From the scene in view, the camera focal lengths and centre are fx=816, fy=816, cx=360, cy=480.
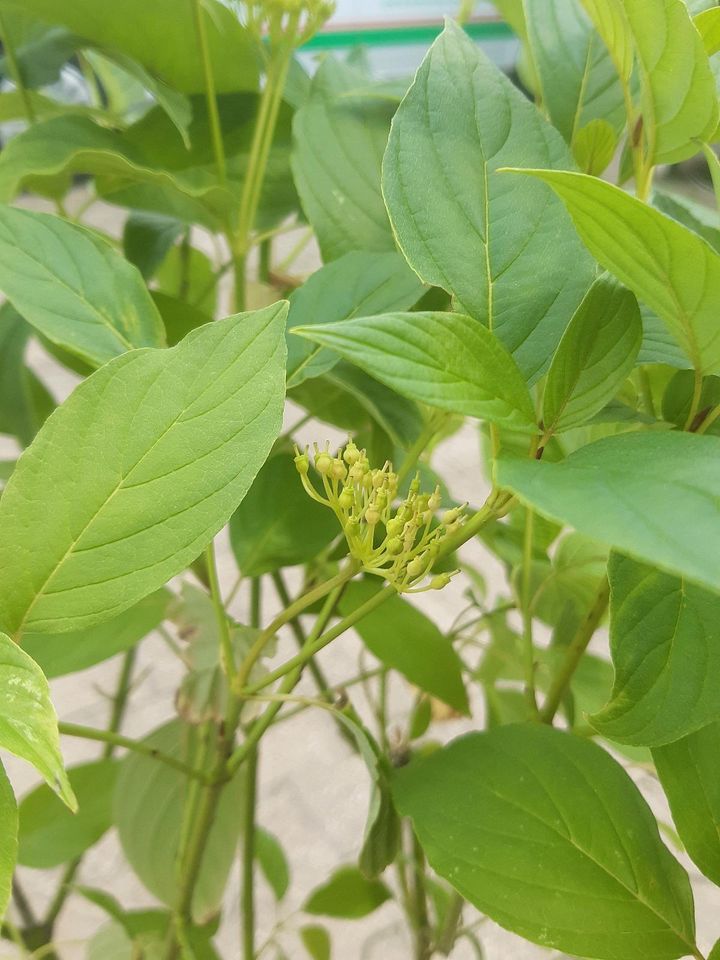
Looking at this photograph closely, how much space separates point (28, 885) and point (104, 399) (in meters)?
0.53

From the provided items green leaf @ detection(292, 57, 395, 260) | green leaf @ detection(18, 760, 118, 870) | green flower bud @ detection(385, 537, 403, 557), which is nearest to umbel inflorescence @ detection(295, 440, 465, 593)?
green flower bud @ detection(385, 537, 403, 557)

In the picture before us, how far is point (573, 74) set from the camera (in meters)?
0.24

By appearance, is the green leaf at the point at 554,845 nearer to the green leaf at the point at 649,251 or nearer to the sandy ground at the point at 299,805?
the green leaf at the point at 649,251

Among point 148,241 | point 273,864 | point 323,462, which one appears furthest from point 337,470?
point 273,864

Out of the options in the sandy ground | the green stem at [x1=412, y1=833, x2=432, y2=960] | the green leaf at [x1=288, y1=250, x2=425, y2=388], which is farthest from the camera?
the sandy ground

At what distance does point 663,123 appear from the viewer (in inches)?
7.0

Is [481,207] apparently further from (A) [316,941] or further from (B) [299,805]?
(B) [299,805]

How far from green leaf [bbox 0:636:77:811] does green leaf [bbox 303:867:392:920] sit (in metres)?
0.29

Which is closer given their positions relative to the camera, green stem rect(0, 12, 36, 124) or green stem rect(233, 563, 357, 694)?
green stem rect(233, 563, 357, 694)

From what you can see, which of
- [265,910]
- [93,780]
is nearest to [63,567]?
[93,780]

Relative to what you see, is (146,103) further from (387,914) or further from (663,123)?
(387,914)

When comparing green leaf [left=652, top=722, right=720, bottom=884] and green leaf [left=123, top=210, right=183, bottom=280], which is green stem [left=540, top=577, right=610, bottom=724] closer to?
green leaf [left=652, top=722, right=720, bottom=884]

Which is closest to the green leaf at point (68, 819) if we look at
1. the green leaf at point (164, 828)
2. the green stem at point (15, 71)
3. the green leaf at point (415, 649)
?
the green leaf at point (164, 828)

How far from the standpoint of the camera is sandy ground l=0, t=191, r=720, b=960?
510 mm
